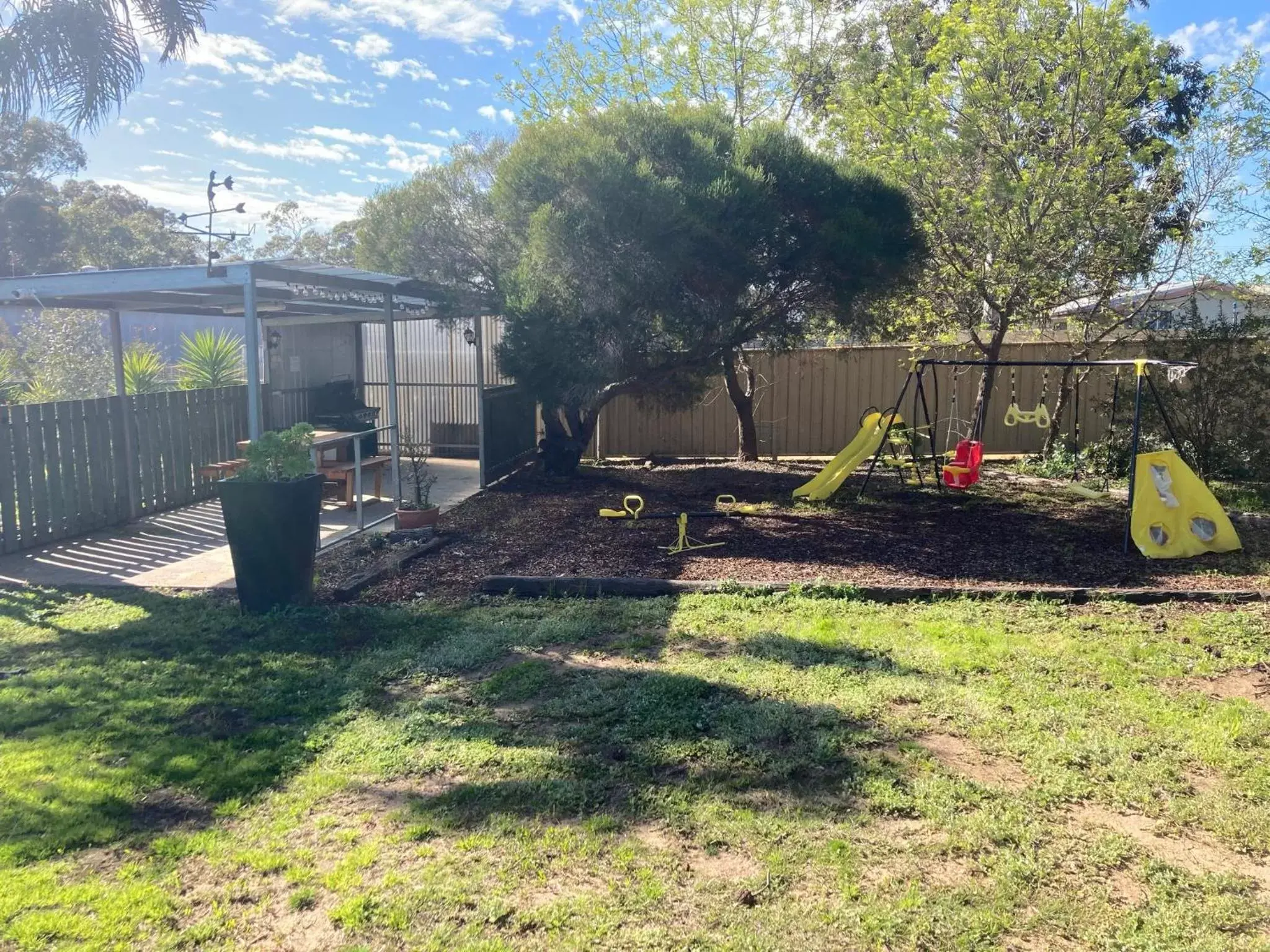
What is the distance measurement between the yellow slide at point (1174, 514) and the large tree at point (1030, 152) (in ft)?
11.3

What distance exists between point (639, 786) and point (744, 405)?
10026mm

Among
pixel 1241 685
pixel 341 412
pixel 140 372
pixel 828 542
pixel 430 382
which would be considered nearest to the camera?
pixel 1241 685

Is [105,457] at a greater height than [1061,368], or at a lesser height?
lesser

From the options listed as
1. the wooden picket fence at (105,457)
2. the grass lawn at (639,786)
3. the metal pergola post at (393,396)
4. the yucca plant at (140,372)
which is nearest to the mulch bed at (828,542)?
the metal pergola post at (393,396)

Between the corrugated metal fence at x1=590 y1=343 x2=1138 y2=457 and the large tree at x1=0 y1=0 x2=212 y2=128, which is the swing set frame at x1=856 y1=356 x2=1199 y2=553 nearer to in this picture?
the corrugated metal fence at x1=590 y1=343 x2=1138 y2=457

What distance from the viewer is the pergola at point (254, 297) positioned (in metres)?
7.03

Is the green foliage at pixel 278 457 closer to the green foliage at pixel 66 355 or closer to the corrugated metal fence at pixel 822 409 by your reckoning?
the corrugated metal fence at pixel 822 409

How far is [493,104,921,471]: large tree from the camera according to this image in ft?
27.7

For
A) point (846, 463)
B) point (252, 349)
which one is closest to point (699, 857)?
point (252, 349)

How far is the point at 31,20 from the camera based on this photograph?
8.06m

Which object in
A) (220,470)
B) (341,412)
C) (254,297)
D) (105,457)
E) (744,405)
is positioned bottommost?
(220,470)

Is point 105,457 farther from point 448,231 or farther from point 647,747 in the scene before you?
point 647,747

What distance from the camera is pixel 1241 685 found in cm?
470

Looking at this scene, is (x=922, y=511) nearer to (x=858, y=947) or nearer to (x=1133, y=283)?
(x=1133, y=283)
